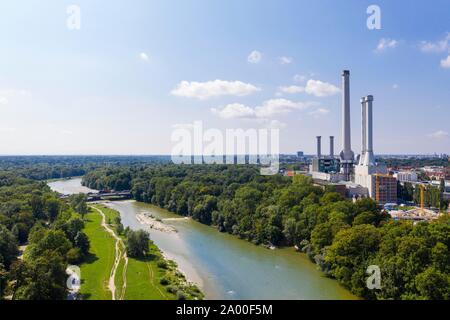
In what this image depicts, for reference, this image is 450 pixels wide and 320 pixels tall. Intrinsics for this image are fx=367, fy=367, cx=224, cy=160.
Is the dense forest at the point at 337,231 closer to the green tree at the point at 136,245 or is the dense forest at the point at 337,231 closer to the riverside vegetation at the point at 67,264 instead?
the riverside vegetation at the point at 67,264

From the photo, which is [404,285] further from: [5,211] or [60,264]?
[5,211]

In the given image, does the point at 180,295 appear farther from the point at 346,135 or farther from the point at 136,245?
the point at 346,135

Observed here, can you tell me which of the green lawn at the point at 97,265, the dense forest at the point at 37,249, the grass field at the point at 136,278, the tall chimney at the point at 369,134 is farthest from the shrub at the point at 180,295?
the tall chimney at the point at 369,134

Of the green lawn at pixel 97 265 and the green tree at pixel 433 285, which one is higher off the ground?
the green tree at pixel 433 285

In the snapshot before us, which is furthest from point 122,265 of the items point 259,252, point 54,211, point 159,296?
point 54,211

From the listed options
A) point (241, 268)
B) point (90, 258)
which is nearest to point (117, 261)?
point (90, 258)
